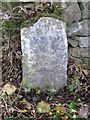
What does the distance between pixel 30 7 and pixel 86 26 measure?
20.8 inches

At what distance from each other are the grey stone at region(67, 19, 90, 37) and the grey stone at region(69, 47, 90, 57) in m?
0.14

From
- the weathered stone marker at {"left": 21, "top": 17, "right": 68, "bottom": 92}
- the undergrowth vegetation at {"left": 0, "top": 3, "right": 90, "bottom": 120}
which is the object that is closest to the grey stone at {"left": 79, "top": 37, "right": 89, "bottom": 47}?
the undergrowth vegetation at {"left": 0, "top": 3, "right": 90, "bottom": 120}

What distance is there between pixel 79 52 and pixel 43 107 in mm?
734

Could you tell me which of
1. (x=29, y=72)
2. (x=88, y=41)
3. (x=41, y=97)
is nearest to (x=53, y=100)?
(x=41, y=97)

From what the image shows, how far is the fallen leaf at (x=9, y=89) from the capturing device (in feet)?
9.99

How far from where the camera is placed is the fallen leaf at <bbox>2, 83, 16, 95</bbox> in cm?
304

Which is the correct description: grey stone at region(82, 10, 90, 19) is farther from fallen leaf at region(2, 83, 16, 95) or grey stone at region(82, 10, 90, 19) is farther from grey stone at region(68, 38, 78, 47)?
fallen leaf at region(2, 83, 16, 95)

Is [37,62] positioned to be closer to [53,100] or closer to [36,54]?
[36,54]

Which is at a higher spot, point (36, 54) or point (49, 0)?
point (49, 0)

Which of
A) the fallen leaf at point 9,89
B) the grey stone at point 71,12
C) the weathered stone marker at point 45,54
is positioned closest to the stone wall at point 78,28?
the grey stone at point 71,12

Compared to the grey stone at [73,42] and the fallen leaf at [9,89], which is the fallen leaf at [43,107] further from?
the grey stone at [73,42]

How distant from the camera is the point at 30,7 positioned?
10.5 ft

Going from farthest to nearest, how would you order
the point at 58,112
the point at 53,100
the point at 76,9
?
the point at 76,9
the point at 53,100
the point at 58,112

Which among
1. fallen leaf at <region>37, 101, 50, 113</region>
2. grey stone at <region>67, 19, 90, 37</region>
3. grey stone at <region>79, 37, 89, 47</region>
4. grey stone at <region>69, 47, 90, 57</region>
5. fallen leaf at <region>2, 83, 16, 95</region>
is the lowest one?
fallen leaf at <region>37, 101, 50, 113</region>
